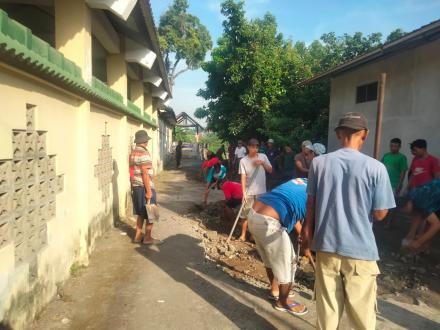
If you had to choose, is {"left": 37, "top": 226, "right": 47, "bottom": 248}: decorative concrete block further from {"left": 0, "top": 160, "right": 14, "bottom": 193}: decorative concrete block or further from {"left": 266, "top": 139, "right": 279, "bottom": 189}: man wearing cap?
{"left": 266, "top": 139, "right": 279, "bottom": 189}: man wearing cap

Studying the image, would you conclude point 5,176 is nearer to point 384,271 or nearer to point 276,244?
point 276,244

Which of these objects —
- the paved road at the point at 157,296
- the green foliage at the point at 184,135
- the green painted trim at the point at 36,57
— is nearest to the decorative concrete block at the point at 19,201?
the green painted trim at the point at 36,57

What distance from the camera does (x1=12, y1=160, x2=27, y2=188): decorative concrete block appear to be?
3.01m

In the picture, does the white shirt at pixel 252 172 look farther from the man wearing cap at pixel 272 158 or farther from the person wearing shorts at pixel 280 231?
the man wearing cap at pixel 272 158

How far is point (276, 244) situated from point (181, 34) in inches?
1367

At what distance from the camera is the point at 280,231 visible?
142 inches

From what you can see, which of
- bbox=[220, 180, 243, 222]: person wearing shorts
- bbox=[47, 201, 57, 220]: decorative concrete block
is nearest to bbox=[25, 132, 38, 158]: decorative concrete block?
bbox=[47, 201, 57, 220]: decorative concrete block

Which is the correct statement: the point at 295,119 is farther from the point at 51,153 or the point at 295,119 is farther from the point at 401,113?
the point at 51,153

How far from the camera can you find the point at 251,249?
610cm

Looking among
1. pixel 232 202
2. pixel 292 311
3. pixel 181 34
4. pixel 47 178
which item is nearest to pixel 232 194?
pixel 232 202

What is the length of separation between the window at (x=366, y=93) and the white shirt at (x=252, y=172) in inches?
182

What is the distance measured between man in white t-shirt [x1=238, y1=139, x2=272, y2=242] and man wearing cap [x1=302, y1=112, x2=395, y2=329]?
3162 millimetres

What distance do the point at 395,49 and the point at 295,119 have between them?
6389mm

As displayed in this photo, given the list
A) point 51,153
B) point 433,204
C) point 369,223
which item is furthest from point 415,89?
point 51,153
